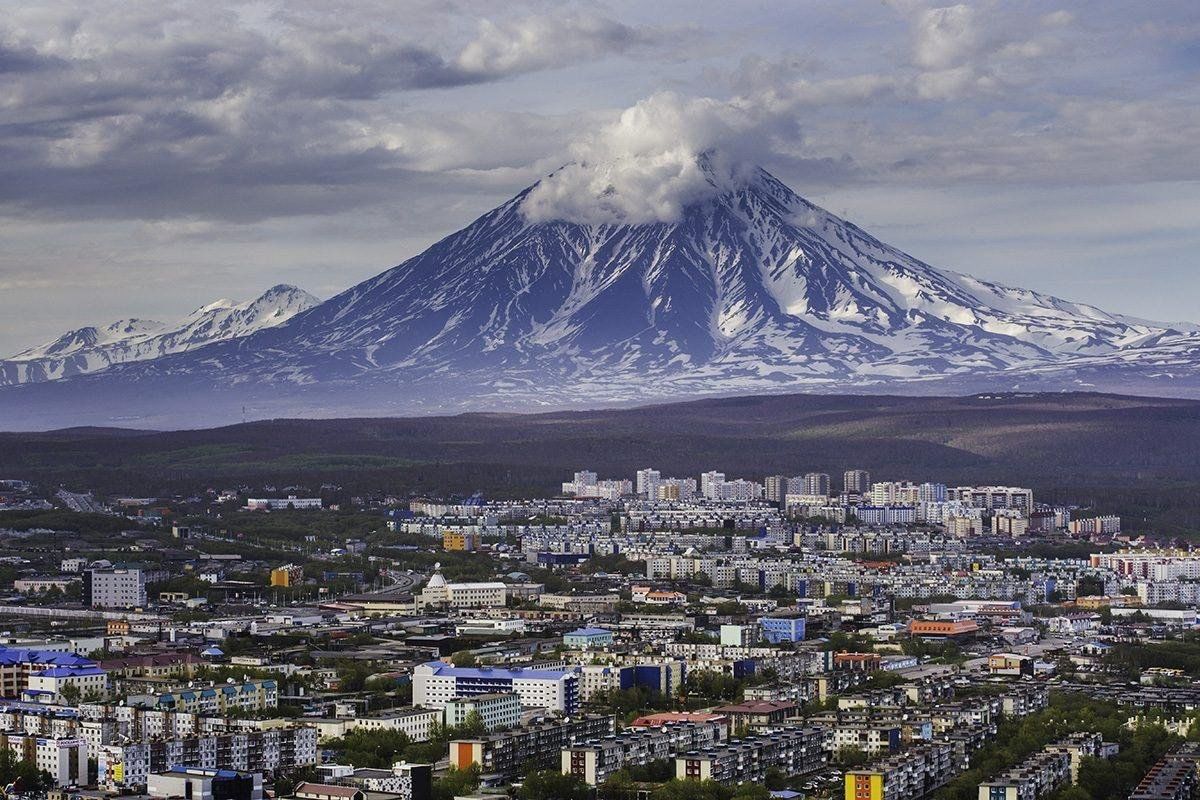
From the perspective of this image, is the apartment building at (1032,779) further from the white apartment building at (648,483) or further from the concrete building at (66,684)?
the white apartment building at (648,483)

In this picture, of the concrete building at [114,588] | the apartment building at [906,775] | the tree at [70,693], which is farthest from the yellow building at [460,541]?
the apartment building at [906,775]

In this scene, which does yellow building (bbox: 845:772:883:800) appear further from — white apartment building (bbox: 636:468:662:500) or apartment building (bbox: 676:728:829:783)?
white apartment building (bbox: 636:468:662:500)

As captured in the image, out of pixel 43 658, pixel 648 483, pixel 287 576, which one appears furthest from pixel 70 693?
pixel 648 483

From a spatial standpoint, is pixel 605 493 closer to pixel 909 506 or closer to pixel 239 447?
pixel 909 506

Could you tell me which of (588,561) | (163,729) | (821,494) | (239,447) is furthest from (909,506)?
(163,729)

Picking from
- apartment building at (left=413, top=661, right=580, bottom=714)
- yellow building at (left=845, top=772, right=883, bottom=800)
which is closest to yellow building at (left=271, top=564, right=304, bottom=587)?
apartment building at (left=413, top=661, right=580, bottom=714)

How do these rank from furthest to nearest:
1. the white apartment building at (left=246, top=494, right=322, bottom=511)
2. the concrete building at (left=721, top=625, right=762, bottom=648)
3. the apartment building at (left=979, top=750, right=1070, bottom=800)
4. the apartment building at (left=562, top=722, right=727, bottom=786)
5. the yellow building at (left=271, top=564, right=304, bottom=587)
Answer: the white apartment building at (left=246, top=494, right=322, bottom=511) < the yellow building at (left=271, top=564, right=304, bottom=587) < the concrete building at (left=721, top=625, right=762, bottom=648) < the apartment building at (left=562, top=722, right=727, bottom=786) < the apartment building at (left=979, top=750, right=1070, bottom=800)

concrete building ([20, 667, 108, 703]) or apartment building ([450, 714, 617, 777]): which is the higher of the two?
concrete building ([20, 667, 108, 703])
